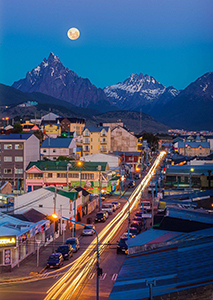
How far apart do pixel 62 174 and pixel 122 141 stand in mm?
34274

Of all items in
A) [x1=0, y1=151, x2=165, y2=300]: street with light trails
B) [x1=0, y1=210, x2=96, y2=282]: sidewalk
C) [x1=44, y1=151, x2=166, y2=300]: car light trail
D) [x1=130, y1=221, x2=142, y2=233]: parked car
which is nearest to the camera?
[x1=0, y1=151, x2=165, y2=300]: street with light trails

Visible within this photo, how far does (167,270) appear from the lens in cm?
909

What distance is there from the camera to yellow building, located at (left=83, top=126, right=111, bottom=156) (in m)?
68.3

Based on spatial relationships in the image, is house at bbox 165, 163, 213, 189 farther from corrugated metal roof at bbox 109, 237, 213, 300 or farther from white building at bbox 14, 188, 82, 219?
corrugated metal roof at bbox 109, 237, 213, 300

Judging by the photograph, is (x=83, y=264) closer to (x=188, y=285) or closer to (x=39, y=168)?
(x=188, y=285)

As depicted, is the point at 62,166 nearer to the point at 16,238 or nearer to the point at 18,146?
the point at 18,146

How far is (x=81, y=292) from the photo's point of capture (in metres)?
14.7

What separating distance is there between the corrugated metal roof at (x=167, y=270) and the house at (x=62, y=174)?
101ft

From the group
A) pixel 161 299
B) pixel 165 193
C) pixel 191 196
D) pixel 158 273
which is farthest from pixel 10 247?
pixel 165 193

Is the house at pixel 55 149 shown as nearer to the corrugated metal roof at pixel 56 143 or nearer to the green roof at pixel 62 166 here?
the corrugated metal roof at pixel 56 143

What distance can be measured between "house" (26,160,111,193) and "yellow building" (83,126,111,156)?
24024 mm

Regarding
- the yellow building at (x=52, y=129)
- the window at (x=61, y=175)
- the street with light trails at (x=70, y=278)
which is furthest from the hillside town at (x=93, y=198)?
the yellow building at (x=52, y=129)

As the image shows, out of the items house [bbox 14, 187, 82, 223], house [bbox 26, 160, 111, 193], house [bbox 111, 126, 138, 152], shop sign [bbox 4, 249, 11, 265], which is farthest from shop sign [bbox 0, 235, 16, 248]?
house [bbox 111, 126, 138, 152]

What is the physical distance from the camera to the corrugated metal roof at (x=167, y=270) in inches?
309
